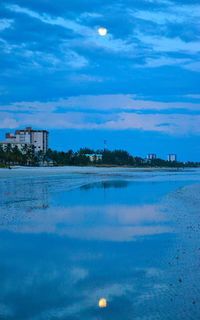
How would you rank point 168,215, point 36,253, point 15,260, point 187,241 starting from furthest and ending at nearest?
1. point 168,215
2. point 187,241
3. point 36,253
4. point 15,260

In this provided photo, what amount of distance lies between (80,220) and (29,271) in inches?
310

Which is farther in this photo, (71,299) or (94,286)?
(94,286)

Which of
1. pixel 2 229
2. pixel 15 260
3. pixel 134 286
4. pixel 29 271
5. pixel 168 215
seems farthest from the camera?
pixel 168 215

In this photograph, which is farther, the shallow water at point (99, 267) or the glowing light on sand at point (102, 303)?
the glowing light on sand at point (102, 303)

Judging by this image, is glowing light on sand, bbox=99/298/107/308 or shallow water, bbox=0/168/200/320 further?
glowing light on sand, bbox=99/298/107/308

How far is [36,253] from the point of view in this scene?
1109 centimetres

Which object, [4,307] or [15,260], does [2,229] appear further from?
[4,307]

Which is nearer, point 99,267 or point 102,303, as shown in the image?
point 102,303

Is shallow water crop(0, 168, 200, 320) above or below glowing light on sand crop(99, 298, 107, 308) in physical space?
above

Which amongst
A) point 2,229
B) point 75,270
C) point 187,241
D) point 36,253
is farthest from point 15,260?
point 187,241

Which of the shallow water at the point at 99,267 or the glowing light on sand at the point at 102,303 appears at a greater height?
the shallow water at the point at 99,267

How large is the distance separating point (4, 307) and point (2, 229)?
795 cm

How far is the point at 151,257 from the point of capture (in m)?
10.5

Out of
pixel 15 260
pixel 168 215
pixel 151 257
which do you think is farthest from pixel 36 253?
pixel 168 215
